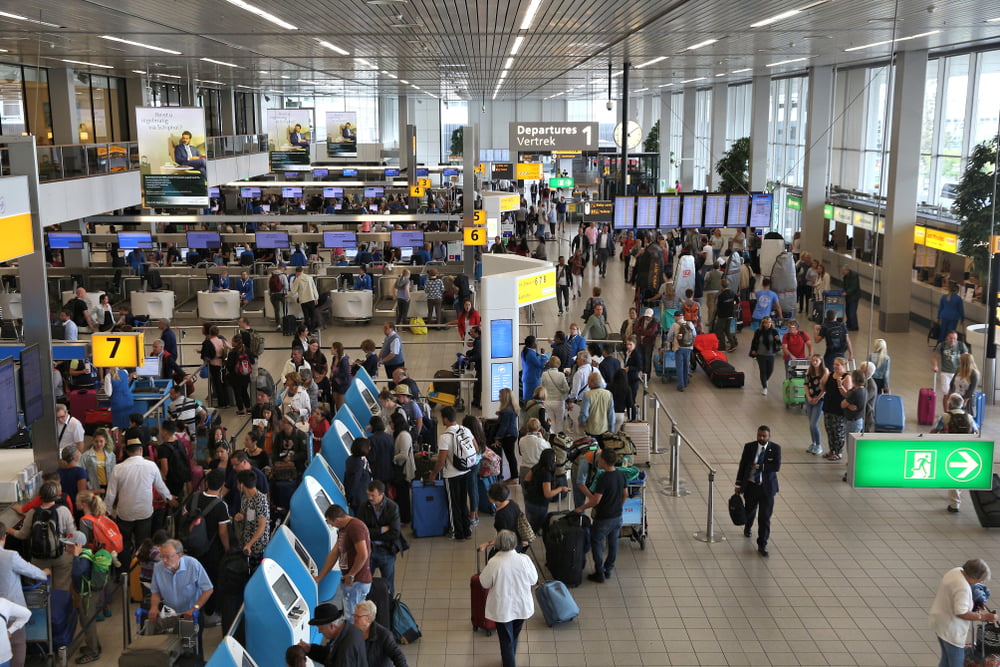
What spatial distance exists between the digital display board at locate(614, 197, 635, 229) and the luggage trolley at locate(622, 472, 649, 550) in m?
10.7

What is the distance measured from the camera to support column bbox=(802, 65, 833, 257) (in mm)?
27234

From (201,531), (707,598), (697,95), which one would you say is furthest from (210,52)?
(697,95)

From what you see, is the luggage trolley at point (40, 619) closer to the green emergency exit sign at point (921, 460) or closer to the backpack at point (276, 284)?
the green emergency exit sign at point (921, 460)

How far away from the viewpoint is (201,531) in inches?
328

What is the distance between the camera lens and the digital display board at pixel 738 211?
69.7 feet

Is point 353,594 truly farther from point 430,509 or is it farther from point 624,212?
point 624,212

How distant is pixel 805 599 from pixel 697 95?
1660 inches

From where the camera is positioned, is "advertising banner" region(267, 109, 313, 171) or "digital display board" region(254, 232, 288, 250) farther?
"advertising banner" region(267, 109, 313, 171)

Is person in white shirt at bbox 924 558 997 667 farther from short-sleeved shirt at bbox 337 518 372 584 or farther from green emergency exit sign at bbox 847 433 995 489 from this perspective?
short-sleeved shirt at bbox 337 518 372 584

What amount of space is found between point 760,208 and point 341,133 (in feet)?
74.8

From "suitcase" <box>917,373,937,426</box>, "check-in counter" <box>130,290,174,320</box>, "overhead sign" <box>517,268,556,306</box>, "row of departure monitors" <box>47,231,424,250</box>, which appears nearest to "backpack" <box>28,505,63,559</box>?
"overhead sign" <box>517,268,556,306</box>

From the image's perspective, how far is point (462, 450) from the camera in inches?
410

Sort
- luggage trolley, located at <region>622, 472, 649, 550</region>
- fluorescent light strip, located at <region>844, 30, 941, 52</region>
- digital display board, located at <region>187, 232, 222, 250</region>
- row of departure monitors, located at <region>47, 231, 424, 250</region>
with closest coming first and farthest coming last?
luggage trolley, located at <region>622, 472, 649, 550</region> → fluorescent light strip, located at <region>844, 30, 941, 52</region> → row of departure monitors, located at <region>47, 231, 424, 250</region> → digital display board, located at <region>187, 232, 222, 250</region>

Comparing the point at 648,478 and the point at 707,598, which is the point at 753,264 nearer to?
the point at 648,478
